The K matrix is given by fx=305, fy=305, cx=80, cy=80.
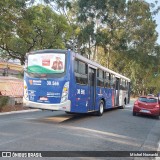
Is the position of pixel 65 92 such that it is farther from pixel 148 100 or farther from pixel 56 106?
pixel 148 100

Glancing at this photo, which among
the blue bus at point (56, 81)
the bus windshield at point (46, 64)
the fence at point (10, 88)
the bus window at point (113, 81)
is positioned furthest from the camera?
the fence at point (10, 88)

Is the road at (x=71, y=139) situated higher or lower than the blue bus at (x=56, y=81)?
lower

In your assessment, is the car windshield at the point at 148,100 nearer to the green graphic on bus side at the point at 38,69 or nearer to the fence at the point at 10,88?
the green graphic on bus side at the point at 38,69

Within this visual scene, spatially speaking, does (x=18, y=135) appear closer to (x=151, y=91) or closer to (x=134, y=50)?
(x=134, y=50)

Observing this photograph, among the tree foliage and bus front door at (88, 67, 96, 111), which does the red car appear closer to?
bus front door at (88, 67, 96, 111)

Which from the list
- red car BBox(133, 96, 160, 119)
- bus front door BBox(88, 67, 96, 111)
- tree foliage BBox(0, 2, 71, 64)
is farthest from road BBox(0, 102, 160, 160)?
tree foliage BBox(0, 2, 71, 64)

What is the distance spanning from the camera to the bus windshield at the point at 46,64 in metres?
13.3

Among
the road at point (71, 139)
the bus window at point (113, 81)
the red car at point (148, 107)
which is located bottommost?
the road at point (71, 139)

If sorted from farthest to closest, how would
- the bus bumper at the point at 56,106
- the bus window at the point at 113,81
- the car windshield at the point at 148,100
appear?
the bus window at the point at 113,81
the car windshield at the point at 148,100
the bus bumper at the point at 56,106

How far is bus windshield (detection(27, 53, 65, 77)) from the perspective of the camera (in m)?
13.3

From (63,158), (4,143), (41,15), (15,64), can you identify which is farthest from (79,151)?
(15,64)

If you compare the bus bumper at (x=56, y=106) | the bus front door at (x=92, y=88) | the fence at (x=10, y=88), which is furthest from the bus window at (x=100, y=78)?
the fence at (x=10, y=88)

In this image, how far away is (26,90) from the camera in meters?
13.9

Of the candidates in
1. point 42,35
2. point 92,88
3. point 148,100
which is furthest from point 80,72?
point 42,35
